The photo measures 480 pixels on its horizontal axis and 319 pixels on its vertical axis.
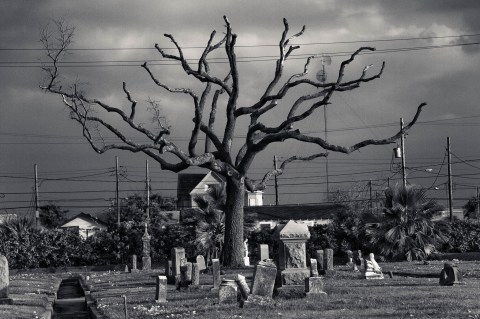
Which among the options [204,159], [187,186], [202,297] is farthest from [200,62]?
[187,186]

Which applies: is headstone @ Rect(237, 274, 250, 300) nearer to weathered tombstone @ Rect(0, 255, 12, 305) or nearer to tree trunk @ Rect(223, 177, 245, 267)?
weathered tombstone @ Rect(0, 255, 12, 305)

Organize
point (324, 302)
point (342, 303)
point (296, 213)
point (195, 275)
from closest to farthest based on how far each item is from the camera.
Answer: point (342, 303)
point (324, 302)
point (195, 275)
point (296, 213)

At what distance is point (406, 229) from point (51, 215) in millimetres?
63974

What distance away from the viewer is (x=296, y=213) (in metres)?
67.7

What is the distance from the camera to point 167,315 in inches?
762

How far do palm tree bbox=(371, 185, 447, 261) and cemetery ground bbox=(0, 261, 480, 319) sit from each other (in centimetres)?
998

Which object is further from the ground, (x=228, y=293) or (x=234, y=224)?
(x=234, y=224)

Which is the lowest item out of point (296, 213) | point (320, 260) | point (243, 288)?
Answer: point (243, 288)

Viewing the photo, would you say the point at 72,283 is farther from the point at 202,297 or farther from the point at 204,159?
the point at 202,297

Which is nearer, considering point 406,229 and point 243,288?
point 243,288

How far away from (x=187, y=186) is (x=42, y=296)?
255 feet

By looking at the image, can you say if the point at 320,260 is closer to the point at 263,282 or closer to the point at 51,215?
the point at 263,282

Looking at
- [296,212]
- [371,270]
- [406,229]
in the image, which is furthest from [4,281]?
[296,212]

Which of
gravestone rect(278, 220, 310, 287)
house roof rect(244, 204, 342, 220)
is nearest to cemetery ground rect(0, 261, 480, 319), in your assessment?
gravestone rect(278, 220, 310, 287)
